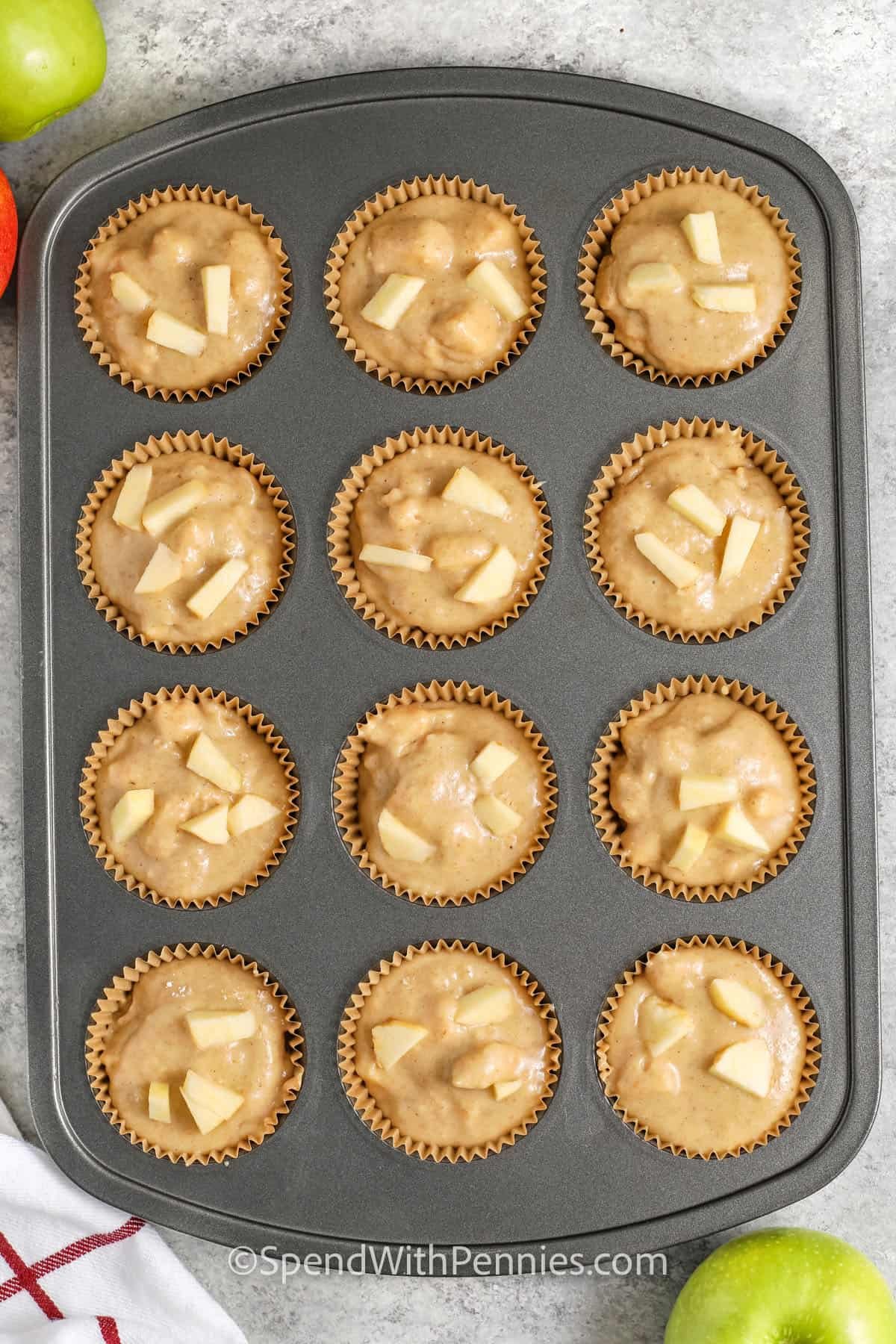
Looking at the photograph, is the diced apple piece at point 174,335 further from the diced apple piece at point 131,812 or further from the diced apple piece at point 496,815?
the diced apple piece at point 496,815

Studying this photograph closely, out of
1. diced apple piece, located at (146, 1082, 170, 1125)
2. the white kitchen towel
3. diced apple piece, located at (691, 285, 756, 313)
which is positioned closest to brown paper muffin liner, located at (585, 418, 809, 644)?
diced apple piece, located at (691, 285, 756, 313)

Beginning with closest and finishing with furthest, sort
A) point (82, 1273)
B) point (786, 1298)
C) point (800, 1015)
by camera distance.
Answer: point (786, 1298)
point (800, 1015)
point (82, 1273)

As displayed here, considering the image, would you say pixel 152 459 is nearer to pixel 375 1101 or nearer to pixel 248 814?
pixel 248 814

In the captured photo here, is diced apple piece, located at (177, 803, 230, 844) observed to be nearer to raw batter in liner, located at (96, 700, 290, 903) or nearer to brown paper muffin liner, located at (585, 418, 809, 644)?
raw batter in liner, located at (96, 700, 290, 903)

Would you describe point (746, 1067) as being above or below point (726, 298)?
below

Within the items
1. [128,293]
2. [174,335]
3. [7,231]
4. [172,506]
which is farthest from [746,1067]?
[7,231]
